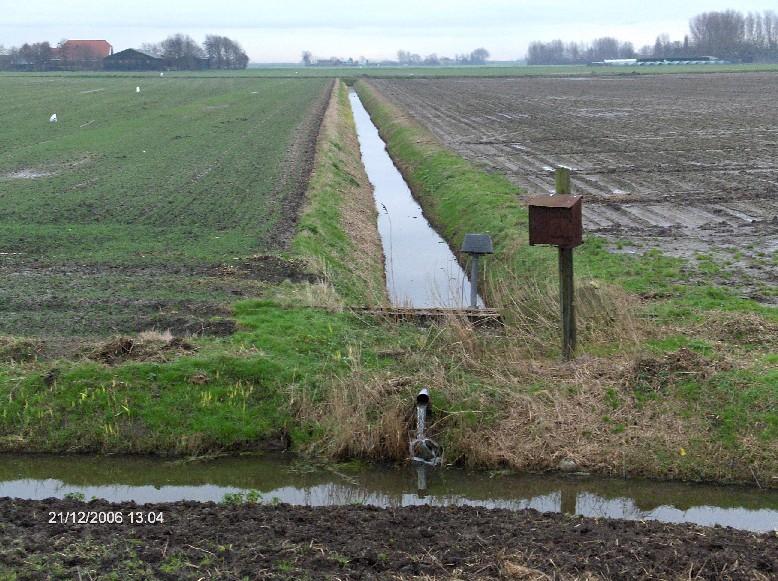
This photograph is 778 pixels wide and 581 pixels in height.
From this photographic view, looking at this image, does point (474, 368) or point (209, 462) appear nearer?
point (209, 462)

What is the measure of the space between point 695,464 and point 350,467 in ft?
13.3

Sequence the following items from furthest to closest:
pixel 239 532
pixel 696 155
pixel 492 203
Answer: pixel 696 155, pixel 492 203, pixel 239 532

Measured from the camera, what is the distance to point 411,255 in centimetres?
2327

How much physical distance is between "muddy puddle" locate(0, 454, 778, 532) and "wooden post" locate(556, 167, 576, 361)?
237cm

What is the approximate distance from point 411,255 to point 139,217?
6810 mm

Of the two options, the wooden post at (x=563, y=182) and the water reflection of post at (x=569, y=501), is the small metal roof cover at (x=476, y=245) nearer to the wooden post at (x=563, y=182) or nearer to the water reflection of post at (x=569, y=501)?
the wooden post at (x=563, y=182)

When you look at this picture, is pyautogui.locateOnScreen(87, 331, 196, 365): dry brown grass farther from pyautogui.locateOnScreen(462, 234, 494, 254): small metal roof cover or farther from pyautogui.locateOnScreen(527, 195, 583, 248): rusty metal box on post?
pyautogui.locateOnScreen(462, 234, 494, 254): small metal roof cover

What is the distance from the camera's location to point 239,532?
8.96 meters

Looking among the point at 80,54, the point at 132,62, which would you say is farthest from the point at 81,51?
the point at 132,62

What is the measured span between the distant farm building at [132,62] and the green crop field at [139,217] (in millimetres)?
118546

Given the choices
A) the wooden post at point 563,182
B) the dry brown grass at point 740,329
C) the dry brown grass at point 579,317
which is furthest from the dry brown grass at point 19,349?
the dry brown grass at point 740,329

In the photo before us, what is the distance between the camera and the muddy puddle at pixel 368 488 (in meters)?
10.7

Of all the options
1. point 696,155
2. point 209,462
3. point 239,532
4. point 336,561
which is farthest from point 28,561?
point 696,155

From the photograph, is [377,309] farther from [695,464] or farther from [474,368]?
[695,464]
